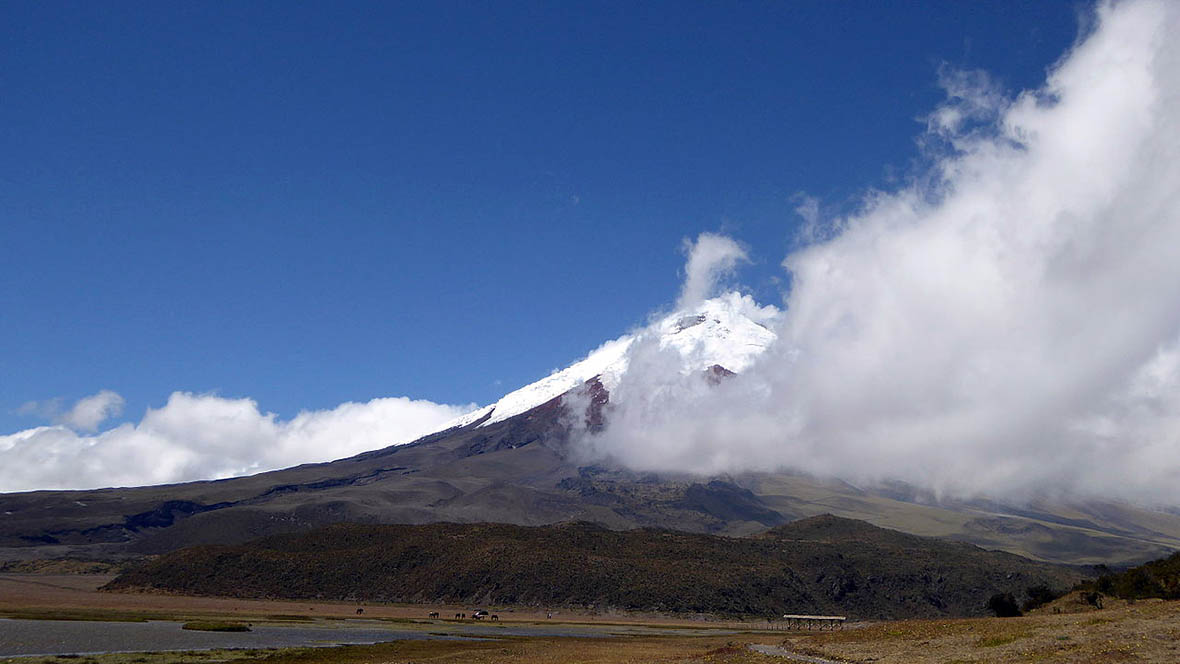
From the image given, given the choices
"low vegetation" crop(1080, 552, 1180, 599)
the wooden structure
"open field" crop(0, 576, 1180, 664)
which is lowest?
the wooden structure

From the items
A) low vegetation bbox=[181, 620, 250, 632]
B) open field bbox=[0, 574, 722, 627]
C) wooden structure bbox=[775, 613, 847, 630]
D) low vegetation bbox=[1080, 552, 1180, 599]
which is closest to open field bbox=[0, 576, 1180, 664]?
low vegetation bbox=[1080, 552, 1180, 599]

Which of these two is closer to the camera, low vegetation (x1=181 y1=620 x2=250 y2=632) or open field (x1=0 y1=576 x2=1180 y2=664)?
open field (x1=0 y1=576 x2=1180 y2=664)

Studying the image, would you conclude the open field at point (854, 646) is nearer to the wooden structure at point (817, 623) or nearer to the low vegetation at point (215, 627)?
the wooden structure at point (817, 623)

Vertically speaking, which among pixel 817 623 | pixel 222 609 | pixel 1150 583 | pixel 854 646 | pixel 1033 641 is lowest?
pixel 817 623

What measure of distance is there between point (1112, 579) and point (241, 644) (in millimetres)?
88401

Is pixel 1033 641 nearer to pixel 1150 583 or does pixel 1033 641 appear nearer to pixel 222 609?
pixel 1150 583

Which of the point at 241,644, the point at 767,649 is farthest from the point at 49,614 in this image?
the point at 767,649

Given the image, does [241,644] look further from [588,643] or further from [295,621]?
[295,621]

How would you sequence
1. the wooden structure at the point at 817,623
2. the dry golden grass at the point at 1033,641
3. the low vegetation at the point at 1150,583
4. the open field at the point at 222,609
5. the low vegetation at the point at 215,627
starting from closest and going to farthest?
1. the dry golden grass at the point at 1033,641
2. the low vegetation at the point at 1150,583
3. the low vegetation at the point at 215,627
4. the wooden structure at the point at 817,623
5. the open field at the point at 222,609

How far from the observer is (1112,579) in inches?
3787

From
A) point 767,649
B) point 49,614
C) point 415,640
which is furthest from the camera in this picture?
point 49,614

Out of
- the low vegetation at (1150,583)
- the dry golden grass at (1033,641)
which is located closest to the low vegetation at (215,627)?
the dry golden grass at (1033,641)

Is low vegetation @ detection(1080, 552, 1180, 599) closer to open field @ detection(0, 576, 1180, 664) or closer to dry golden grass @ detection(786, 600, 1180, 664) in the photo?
open field @ detection(0, 576, 1180, 664)

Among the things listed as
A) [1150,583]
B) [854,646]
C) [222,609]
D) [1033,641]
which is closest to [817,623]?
[1150,583]
